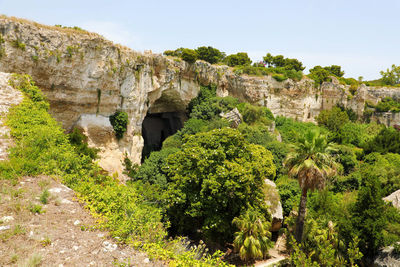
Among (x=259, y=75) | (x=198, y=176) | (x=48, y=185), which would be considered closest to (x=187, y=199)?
(x=198, y=176)

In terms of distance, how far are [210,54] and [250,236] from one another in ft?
129

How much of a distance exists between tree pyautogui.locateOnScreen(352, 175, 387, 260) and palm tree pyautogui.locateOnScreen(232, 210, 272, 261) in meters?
4.94

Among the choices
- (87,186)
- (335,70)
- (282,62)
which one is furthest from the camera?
(335,70)

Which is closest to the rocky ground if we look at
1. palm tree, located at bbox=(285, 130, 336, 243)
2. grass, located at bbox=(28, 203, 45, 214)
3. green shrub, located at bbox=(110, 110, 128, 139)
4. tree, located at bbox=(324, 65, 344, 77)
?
grass, located at bbox=(28, 203, 45, 214)

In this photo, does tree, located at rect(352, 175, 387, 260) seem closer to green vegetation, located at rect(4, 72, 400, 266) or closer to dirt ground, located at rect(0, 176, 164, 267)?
green vegetation, located at rect(4, 72, 400, 266)

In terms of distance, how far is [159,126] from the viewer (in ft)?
128

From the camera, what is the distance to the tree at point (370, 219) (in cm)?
1327

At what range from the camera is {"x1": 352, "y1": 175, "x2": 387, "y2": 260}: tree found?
1327cm

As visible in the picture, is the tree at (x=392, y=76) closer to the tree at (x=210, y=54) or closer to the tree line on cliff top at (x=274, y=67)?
the tree line on cliff top at (x=274, y=67)

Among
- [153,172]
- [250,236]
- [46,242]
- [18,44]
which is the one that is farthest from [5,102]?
[250,236]

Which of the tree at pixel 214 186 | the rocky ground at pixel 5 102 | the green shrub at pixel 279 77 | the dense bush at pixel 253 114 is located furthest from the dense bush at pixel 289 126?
the rocky ground at pixel 5 102

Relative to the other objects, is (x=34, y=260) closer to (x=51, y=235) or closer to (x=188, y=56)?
(x=51, y=235)

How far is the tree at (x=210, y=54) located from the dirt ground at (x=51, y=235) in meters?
40.5

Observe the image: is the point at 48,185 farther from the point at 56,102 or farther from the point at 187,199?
the point at 56,102
